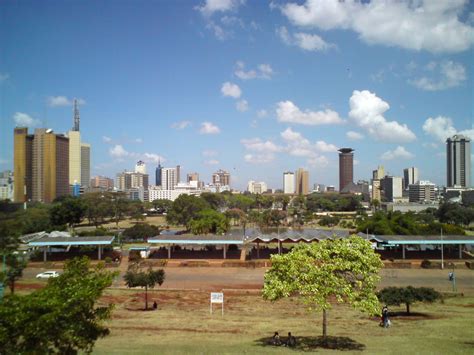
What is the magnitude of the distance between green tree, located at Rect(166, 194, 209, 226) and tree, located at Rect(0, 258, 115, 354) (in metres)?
77.6

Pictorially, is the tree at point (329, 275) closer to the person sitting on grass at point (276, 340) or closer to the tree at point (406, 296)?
the person sitting on grass at point (276, 340)

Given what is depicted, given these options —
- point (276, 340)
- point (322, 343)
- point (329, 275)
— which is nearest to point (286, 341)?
point (276, 340)

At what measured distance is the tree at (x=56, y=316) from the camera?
9.98 metres

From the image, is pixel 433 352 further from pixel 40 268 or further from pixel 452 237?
pixel 40 268

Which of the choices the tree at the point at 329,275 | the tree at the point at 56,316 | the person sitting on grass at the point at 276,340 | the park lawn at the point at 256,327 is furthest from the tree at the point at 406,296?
the tree at the point at 56,316

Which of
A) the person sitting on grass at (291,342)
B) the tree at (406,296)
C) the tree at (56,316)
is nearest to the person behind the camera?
the tree at (56,316)

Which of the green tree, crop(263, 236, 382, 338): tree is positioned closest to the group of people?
crop(263, 236, 382, 338): tree

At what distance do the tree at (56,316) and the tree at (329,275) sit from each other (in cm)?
865

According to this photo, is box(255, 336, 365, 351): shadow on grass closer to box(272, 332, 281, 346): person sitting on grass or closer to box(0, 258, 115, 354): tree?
box(272, 332, 281, 346): person sitting on grass

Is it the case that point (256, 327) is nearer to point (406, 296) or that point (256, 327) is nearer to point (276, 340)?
point (276, 340)

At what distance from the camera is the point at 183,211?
303 feet

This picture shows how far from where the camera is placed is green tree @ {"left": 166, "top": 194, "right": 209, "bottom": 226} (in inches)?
3620

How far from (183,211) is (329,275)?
75.9 metres

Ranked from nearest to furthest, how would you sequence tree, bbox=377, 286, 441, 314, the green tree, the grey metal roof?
tree, bbox=377, 286, 441, 314 < the grey metal roof < the green tree
